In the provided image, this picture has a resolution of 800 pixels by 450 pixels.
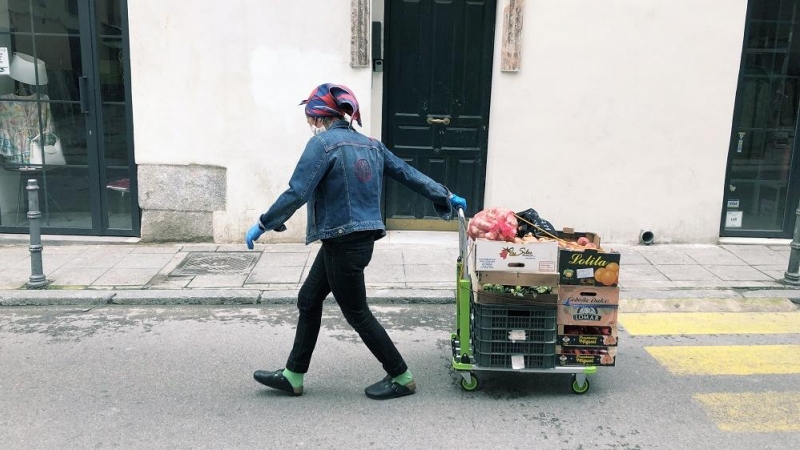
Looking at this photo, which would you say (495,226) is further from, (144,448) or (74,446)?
(74,446)

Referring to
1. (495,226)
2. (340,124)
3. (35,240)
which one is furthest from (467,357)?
(35,240)

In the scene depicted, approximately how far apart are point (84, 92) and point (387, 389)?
5592 millimetres

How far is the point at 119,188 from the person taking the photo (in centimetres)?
814

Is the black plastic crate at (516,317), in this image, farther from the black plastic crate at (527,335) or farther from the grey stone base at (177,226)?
the grey stone base at (177,226)

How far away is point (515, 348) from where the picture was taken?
432cm

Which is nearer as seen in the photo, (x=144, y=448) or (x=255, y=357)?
(x=144, y=448)

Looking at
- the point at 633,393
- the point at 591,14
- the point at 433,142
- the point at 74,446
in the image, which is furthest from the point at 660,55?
the point at 74,446

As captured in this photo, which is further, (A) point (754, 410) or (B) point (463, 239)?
(B) point (463, 239)

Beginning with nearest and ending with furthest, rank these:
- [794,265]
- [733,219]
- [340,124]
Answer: [340,124], [794,265], [733,219]

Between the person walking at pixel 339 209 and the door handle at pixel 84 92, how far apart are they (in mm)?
4861

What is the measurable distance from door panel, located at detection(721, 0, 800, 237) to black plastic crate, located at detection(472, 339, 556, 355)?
5.17 m

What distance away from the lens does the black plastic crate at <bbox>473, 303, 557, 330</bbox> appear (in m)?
4.27

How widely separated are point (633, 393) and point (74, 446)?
3.42 m

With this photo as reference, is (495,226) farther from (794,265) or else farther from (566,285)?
(794,265)
